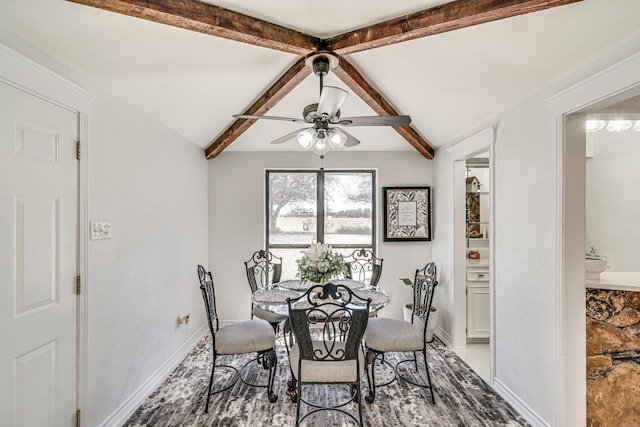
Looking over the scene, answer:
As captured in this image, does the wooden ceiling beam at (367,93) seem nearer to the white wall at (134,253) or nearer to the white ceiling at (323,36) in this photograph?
the white ceiling at (323,36)

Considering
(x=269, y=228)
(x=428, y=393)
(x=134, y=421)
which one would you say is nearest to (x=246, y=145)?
(x=269, y=228)

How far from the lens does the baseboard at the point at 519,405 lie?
2.09 m

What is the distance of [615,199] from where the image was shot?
2.46 m

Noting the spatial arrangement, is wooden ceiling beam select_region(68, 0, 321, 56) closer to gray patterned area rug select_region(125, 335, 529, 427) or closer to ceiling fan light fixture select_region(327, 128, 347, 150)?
ceiling fan light fixture select_region(327, 128, 347, 150)

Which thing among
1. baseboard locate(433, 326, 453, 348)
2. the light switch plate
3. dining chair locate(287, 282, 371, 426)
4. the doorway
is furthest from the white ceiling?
baseboard locate(433, 326, 453, 348)

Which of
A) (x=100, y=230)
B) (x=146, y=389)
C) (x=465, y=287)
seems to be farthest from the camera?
(x=465, y=287)

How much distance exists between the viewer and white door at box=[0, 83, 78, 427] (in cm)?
144

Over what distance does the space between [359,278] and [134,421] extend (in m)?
2.74

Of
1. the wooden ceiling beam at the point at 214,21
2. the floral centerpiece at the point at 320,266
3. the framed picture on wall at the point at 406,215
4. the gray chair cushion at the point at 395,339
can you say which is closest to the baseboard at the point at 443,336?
the framed picture on wall at the point at 406,215

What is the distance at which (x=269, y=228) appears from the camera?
421 centimetres

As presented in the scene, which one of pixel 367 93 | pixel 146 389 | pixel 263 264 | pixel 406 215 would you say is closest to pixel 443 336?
pixel 406 215

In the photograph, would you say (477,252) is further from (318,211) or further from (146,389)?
(146,389)

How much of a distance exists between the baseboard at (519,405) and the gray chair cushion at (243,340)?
1.94 m

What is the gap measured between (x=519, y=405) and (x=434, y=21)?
109 inches
